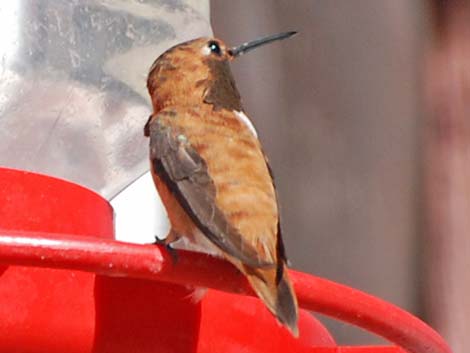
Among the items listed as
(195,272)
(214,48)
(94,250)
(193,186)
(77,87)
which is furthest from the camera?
(77,87)

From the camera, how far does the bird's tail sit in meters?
2.32

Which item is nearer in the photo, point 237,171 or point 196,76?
point 237,171

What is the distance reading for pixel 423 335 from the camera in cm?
244

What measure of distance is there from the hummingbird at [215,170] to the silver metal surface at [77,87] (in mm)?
245

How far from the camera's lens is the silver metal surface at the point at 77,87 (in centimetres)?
312

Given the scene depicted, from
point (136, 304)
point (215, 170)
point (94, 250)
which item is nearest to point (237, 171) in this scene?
point (215, 170)

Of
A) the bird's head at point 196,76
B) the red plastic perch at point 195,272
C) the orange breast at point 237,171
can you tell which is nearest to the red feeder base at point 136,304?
the red plastic perch at point 195,272

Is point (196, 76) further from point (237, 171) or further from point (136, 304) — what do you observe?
point (136, 304)

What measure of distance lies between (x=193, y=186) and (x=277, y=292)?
396mm

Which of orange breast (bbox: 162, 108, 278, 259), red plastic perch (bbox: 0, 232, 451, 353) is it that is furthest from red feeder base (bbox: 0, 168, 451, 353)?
orange breast (bbox: 162, 108, 278, 259)

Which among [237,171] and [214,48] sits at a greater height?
[214,48]

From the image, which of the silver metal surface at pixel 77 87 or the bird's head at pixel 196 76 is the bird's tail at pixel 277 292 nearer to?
the bird's head at pixel 196 76

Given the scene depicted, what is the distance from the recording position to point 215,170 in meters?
2.76

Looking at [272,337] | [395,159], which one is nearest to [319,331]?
[272,337]
